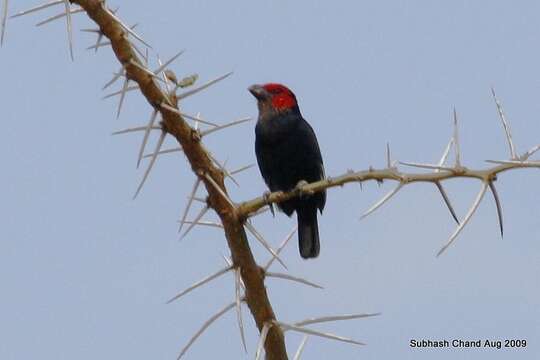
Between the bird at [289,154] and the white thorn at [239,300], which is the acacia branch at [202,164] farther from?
the bird at [289,154]

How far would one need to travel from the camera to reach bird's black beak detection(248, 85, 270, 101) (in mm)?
9070

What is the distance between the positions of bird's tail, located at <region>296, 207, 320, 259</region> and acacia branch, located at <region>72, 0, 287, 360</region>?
466cm

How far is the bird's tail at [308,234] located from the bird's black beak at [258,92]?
1053 mm

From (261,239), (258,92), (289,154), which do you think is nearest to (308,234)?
(289,154)

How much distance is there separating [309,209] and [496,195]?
227 inches

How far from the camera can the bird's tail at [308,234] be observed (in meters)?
8.89

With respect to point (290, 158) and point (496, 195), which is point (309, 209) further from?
point (496, 195)

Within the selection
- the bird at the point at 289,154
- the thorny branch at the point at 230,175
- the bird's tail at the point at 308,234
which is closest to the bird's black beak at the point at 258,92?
the bird at the point at 289,154

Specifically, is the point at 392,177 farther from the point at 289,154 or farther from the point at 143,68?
the point at 289,154

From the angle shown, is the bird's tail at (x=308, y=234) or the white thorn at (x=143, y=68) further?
the bird's tail at (x=308, y=234)

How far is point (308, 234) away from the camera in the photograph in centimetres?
894

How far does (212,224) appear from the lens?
4242 millimetres

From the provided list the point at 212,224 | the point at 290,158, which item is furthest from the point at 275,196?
the point at 290,158

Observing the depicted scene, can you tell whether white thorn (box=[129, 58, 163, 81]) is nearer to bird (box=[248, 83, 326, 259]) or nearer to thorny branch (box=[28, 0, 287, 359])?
thorny branch (box=[28, 0, 287, 359])
